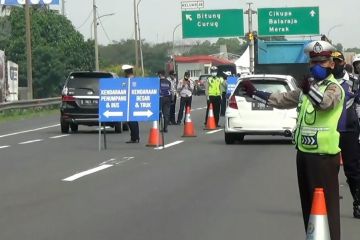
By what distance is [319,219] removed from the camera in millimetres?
5926

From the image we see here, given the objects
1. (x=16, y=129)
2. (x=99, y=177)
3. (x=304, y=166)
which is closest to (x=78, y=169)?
(x=99, y=177)

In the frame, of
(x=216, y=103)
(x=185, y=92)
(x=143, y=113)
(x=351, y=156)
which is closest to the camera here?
(x=351, y=156)

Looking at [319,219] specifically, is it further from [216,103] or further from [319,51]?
[216,103]

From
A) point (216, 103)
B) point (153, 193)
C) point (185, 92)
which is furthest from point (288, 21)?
point (153, 193)

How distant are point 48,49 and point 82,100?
2163 inches

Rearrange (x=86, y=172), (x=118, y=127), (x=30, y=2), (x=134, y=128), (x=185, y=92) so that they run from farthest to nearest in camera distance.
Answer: (x=30, y=2), (x=185, y=92), (x=118, y=127), (x=134, y=128), (x=86, y=172)

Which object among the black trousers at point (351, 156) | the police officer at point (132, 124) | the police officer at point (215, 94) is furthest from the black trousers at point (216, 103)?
the black trousers at point (351, 156)

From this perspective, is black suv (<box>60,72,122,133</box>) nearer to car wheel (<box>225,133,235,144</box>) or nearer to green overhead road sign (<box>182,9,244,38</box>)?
car wheel (<box>225,133,235,144</box>)

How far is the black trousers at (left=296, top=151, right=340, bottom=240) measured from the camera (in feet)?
21.1

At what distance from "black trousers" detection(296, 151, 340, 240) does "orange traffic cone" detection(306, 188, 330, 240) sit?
474mm

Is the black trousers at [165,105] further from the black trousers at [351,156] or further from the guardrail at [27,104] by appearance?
the black trousers at [351,156]

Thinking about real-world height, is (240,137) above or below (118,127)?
below

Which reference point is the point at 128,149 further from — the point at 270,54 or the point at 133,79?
the point at 270,54

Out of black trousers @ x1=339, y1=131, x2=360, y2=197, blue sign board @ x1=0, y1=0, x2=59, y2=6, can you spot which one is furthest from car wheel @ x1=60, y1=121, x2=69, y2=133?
blue sign board @ x1=0, y1=0, x2=59, y2=6
